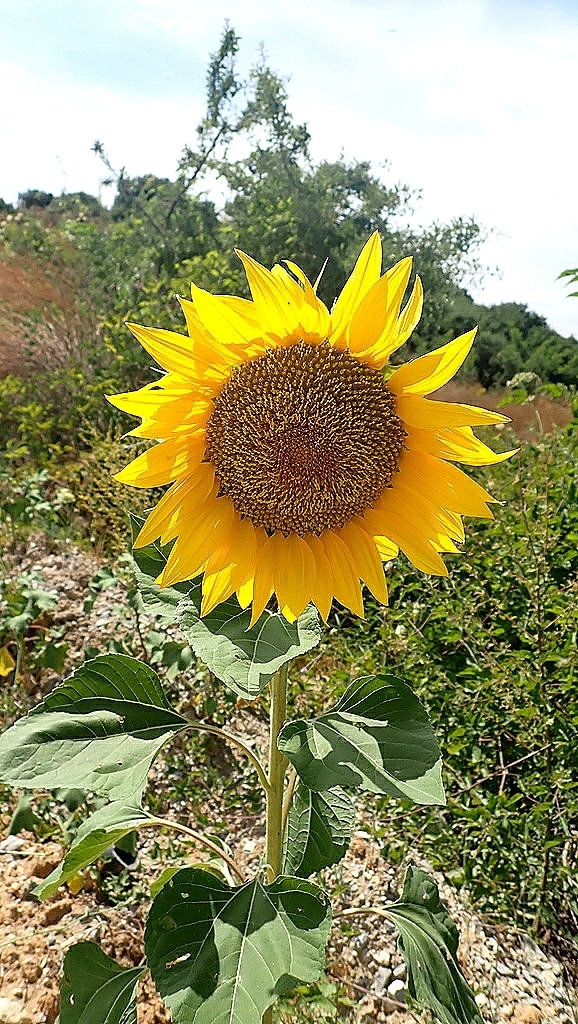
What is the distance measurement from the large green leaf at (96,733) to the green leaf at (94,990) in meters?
0.38

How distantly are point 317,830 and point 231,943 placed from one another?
23cm

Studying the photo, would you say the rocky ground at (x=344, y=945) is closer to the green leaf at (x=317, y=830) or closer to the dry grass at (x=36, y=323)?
the green leaf at (x=317, y=830)

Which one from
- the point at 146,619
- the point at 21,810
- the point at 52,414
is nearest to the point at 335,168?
the point at 52,414

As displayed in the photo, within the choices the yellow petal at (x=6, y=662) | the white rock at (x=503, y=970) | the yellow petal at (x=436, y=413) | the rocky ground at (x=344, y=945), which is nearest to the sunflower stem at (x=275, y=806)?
the yellow petal at (x=436, y=413)

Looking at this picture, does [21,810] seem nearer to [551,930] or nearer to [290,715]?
[290,715]

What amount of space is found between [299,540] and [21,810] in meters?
1.52

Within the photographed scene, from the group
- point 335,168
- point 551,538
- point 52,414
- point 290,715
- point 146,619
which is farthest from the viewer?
point 335,168

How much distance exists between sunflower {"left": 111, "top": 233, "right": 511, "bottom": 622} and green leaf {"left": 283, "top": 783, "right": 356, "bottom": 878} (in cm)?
35

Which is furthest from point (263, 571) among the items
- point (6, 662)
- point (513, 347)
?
point (513, 347)

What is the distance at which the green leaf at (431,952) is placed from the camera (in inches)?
48.2

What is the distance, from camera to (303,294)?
1.04m

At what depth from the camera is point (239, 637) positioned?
1.14 m

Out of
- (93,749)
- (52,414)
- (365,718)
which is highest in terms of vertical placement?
(365,718)

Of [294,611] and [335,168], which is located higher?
[335,168]
